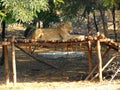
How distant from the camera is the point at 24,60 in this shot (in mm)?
22969

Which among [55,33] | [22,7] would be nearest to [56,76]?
[55,33]

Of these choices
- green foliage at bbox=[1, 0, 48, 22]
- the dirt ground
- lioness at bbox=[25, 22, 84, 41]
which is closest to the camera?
green foliage at bbox=[1, 0, 48, 22]

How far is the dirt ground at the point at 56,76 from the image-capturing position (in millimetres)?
15198

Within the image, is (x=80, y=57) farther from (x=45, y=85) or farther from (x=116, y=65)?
(x=45, y=85)

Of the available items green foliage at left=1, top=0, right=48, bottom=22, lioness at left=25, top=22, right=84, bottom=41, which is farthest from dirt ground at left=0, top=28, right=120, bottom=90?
green foliage at left=1, top=0, right=48, bottom=22

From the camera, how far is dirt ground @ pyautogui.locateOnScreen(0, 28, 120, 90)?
15198 mm

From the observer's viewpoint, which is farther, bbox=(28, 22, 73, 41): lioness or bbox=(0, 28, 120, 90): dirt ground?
bbox=(28, 22, 73, 41): lioness

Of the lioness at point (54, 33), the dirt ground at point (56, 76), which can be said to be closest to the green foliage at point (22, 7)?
the dirt ground at point (56, 76)

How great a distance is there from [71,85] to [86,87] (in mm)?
720

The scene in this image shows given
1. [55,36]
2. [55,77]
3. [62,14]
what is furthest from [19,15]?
[62,14]

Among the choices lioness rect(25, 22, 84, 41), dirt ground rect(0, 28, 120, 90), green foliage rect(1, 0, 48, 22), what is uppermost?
green foliage rect(1, 0, 48, 22)

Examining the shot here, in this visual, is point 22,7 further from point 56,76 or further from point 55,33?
point 55,33

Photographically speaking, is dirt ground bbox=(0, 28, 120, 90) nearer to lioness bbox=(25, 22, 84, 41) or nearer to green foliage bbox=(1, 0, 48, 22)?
lioness bbox=(25, 22, 84, 41)

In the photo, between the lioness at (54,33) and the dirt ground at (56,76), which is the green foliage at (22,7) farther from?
the lioness at (54,33)
